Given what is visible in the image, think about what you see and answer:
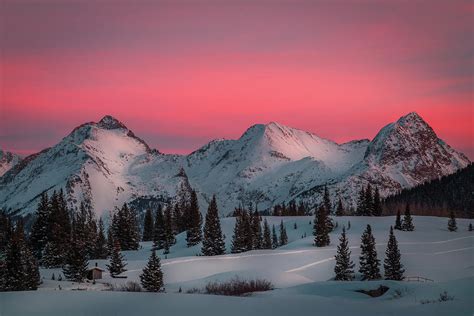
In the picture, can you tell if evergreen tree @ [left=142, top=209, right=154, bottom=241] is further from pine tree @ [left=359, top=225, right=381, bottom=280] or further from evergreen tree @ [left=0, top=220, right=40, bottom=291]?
evergreen tree @ [left=0, top=220, right=40, bottom=291]

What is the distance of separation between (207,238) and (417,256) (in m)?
35.1

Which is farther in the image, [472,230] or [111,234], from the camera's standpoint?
[472,230]

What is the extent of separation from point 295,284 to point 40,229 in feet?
158

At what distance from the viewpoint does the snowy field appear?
69.2ft

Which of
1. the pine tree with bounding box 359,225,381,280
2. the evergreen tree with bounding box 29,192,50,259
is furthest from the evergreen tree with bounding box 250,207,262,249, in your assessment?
the evergreen tree with bounding box 29,192,50,259

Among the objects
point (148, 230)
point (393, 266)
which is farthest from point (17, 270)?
point (148, 230)

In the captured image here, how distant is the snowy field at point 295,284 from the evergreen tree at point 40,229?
31.4 feet

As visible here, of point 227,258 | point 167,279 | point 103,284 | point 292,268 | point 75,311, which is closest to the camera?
point 75,311

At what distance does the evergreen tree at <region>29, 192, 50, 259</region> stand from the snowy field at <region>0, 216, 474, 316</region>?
958 cm

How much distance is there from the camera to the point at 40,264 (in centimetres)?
8269

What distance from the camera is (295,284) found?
53.7 m

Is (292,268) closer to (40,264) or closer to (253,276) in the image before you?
(253,276)

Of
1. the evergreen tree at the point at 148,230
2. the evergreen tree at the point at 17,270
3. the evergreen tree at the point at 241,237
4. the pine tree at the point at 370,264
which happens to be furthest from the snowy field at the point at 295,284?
the evergreen tree at the point at 148,230

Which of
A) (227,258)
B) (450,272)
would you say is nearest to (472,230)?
(450,272)
